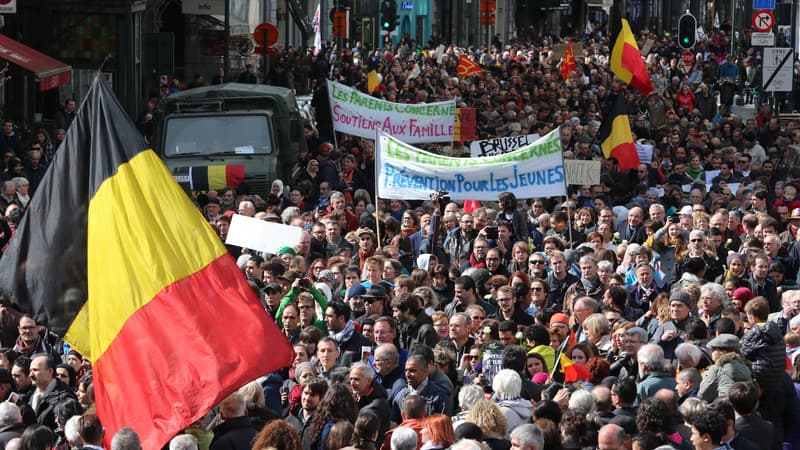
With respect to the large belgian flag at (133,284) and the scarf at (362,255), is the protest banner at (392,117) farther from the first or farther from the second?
the large belgian flag at (133,284)

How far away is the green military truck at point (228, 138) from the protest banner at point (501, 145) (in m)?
2.57

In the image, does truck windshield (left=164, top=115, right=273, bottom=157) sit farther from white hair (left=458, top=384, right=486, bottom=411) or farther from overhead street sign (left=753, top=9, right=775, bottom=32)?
overhead street sign (left=753, top=9, right=775, bottom=32)

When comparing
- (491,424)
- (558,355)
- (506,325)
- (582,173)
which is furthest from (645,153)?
(491,424)

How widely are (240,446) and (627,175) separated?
43.7 feet

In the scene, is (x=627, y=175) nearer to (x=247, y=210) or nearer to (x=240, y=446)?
(x=247, y=210)

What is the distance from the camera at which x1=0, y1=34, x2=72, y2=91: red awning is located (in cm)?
2423

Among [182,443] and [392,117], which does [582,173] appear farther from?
[182,443]

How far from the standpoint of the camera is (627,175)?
21.6 meters

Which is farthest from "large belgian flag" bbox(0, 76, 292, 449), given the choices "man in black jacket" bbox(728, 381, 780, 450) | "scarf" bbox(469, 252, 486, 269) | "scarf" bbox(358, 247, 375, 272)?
"scarf" bbox(358, 247, 375, 272)

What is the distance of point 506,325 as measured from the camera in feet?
37.4

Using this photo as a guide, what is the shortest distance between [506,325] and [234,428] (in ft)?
9.41

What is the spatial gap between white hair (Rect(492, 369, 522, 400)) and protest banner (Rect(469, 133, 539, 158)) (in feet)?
36.6

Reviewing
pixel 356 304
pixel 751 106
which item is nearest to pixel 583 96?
pixel 751 106

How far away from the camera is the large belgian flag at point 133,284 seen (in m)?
8.41
